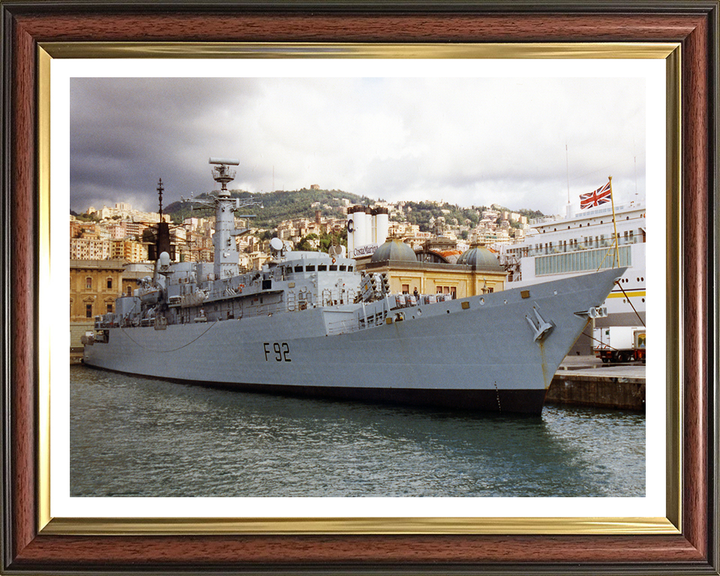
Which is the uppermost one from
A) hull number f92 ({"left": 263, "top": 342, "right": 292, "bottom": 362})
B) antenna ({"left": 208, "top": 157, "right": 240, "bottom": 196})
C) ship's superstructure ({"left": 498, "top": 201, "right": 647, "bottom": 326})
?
antenna ({"left": 208, "top": 157, "right": 240, "bottom": 196})

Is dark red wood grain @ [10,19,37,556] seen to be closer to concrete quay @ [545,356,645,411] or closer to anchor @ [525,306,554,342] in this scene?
anchor @ [525,306,554,342]

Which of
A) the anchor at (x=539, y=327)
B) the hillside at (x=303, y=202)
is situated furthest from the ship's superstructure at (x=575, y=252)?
the hillside at (x=303, y=202)

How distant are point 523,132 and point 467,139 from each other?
0.54 meters

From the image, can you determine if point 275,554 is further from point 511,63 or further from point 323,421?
point 323,421

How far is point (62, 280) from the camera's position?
12.1 feet

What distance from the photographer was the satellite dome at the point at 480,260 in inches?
449

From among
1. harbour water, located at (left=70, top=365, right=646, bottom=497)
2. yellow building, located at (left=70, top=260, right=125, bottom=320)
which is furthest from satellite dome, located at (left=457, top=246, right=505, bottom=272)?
yellow building, located at (left=70, top=260, right=125, bottom=320)

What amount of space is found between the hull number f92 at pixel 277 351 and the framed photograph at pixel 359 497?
402 inches

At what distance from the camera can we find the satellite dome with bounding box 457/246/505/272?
1140cm

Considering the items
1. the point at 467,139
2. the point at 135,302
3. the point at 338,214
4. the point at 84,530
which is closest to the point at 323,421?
the point at 338,214

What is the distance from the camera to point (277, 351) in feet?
46.4

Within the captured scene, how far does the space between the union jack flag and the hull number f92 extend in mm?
8750

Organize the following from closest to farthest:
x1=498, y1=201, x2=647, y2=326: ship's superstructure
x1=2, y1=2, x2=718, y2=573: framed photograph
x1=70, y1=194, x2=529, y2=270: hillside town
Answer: x1=2, y1=2, x2=718, y2=573: framed photograph < x1=70, y1=194, x2=529, y2=270: hillside town < x1=498, y1=201, x2=647, y2=326: ship's superstructure

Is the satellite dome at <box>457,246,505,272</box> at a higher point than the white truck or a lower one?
higher
